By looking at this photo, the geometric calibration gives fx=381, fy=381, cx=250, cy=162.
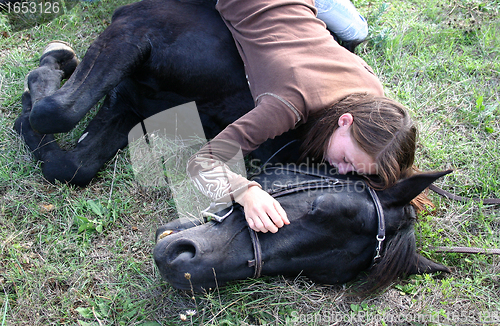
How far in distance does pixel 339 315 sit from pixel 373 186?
0.75 metres

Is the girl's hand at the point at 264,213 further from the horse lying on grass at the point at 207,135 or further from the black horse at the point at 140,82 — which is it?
the black horse at the point at 140,82

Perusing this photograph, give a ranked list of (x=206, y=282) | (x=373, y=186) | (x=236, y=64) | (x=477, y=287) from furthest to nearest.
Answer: (x=236, y=64) → (x=477, y=287) → (x=373, y=186) → (x=206, y=282)

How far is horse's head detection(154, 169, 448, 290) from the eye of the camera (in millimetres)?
1688

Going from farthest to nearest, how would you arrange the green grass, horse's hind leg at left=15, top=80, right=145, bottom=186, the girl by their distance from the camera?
horse's hind leg at left=15, top=80, right=145, bottom=186 → the green grass → the girl

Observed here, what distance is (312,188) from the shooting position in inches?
74.3

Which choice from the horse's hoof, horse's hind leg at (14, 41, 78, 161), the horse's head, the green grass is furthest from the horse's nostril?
the horse's hoof

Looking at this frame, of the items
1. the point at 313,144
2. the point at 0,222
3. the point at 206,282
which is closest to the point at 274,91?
the point at 313,144

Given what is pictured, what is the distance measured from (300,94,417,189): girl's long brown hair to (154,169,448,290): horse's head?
0.11 metres

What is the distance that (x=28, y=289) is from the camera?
2057mm

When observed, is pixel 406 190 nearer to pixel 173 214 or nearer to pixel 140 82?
pixel 173 214

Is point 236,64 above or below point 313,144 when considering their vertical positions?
above

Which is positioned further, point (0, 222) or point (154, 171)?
point (154, 171)

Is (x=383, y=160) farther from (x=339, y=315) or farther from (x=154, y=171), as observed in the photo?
(x=154, y=171)

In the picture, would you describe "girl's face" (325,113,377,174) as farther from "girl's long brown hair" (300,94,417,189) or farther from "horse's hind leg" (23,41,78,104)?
"horse's hind leg" (23,41,78,104)
